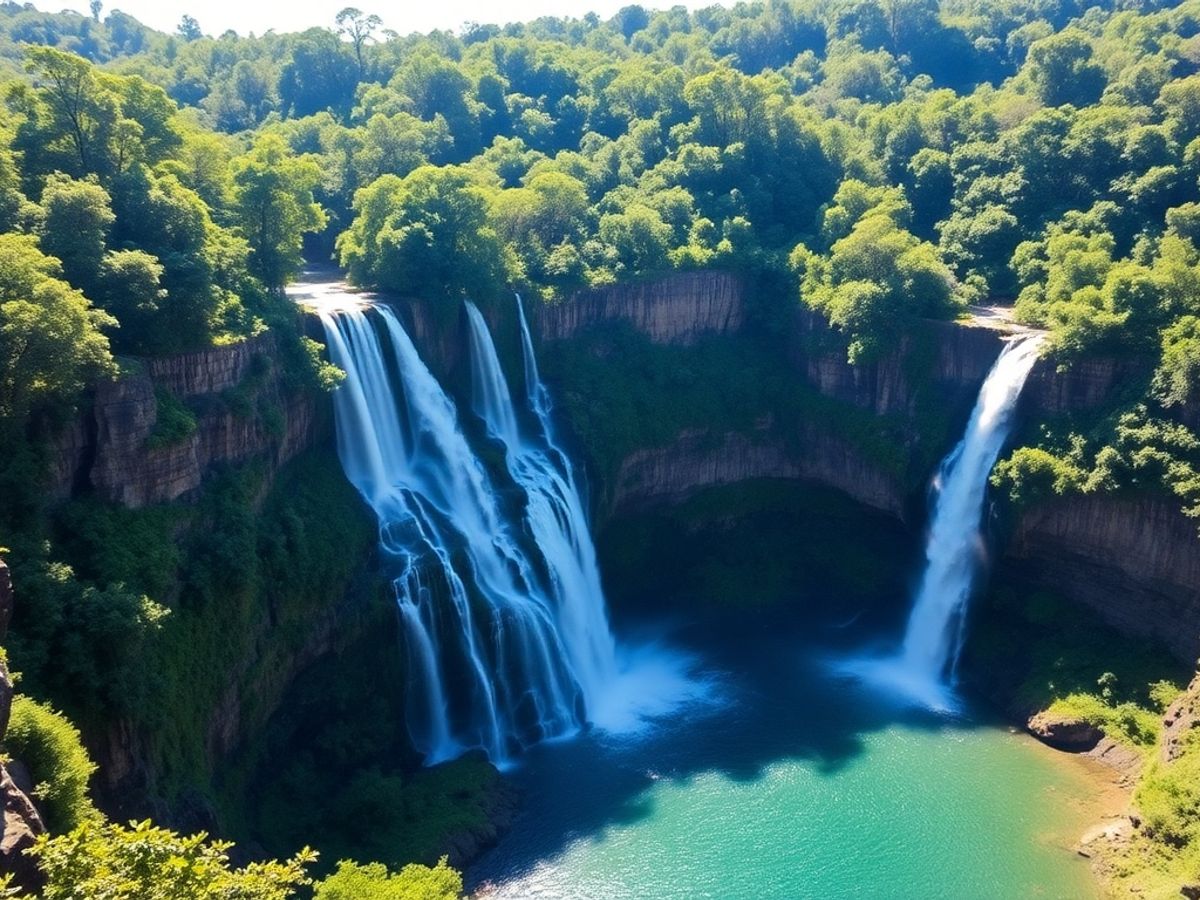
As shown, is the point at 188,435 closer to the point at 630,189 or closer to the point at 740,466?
the point at 740,466

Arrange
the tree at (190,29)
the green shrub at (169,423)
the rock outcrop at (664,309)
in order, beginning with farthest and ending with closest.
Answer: the tree at (190,29) < the rock outcrop at (664,309) < the green shrub at (169,423)

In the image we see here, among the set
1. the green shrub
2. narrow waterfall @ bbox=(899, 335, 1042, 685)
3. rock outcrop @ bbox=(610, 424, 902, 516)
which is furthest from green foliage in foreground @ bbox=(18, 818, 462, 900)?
rock outcrop @ bbox=(610, 424, 902, 516)

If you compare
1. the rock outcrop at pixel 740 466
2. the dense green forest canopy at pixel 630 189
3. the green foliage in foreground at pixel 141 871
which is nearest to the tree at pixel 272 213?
the dense green forest canopy at pixel 630 189

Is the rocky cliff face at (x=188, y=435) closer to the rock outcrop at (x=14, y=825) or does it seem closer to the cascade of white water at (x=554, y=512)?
the cascade of white water at (x=554, y=512)

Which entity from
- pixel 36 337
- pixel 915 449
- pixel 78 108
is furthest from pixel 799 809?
pixel 78 108

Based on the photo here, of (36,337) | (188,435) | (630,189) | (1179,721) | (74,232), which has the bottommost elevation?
(1179,721)

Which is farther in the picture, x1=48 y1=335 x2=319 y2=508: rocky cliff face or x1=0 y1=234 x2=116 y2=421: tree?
x1=48 y1=335 x2=319 y2=508: rocky cliff face

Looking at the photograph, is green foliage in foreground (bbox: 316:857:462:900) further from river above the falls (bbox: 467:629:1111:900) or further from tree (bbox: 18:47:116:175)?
tree (bbox: 18:47:116:175)
